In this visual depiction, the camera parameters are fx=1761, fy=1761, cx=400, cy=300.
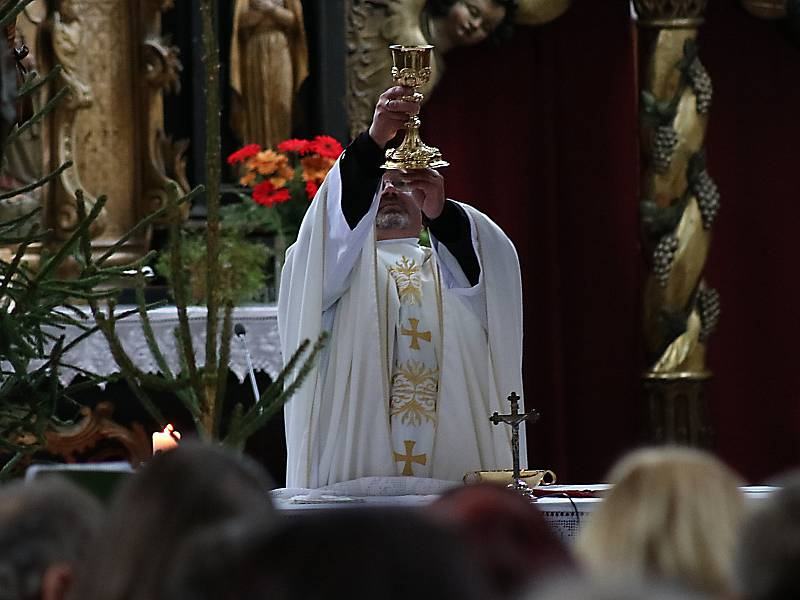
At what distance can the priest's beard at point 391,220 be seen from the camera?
5.70m

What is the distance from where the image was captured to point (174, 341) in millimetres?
7781

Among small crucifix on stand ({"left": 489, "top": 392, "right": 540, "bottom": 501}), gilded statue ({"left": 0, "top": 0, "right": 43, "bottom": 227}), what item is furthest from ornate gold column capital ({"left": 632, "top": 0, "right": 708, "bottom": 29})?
small crucifix on stand ({"left": 489, "top": 392, "right": 540, "bottom": 501})

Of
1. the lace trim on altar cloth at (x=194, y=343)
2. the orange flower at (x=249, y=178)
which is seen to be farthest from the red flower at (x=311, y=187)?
the lace trim on altar cloth at (x=194, y=343)

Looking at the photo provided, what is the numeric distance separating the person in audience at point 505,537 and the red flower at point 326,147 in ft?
19.2

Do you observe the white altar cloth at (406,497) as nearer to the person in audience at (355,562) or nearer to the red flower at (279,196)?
the red flower at (279,196)

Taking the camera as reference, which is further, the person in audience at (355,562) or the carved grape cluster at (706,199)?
the carved grape cluster at (706,199)

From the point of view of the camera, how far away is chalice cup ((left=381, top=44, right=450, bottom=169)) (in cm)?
533

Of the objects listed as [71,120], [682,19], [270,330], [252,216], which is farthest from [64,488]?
[682,19]

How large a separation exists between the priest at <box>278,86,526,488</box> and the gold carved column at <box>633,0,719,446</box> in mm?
3773

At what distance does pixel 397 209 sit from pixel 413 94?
1.58 feet

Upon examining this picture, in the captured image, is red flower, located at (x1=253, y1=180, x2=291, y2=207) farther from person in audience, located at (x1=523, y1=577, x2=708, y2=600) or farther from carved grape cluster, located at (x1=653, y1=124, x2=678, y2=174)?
person in audience, located at (x1=523, y1=577, x2=708, y2=600)

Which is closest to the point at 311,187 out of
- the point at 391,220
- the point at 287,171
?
the point at 287,171

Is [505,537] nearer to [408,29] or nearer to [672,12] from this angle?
[408,29]

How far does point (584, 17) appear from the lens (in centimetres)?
995
